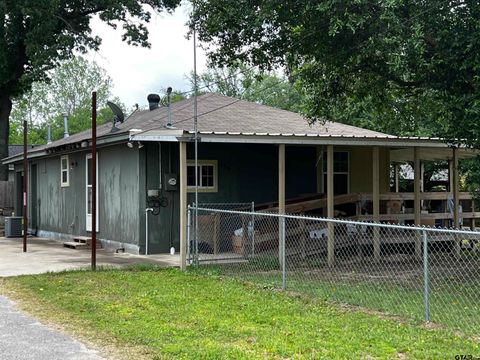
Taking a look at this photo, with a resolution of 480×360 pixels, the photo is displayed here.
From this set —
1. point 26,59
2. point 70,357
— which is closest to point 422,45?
point 70,357

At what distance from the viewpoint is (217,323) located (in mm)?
6816

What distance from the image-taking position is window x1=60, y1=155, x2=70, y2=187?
18.5 m

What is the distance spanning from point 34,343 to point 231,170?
30.5ft

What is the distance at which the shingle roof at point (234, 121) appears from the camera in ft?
45.7

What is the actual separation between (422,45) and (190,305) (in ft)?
17.3

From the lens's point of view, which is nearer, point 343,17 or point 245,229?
point 343,17

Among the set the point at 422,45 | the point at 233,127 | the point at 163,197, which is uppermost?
the point at 422,45

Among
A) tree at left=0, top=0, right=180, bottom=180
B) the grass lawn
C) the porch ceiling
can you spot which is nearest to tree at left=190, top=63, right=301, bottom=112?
tree at left=0, top=0, right=180, bottom=180

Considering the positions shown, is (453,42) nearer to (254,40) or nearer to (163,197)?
(254,40)

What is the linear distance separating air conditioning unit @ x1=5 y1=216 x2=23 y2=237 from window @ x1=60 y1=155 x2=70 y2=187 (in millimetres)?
2811

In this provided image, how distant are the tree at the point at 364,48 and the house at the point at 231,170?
1214mm

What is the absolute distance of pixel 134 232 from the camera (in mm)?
14289

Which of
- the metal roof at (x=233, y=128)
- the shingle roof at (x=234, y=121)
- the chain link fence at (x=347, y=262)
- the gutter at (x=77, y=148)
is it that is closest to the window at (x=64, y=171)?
the gutter at (x=77, y=148)

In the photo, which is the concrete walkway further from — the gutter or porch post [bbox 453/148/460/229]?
porch post [bbox 453/148/460/229]
